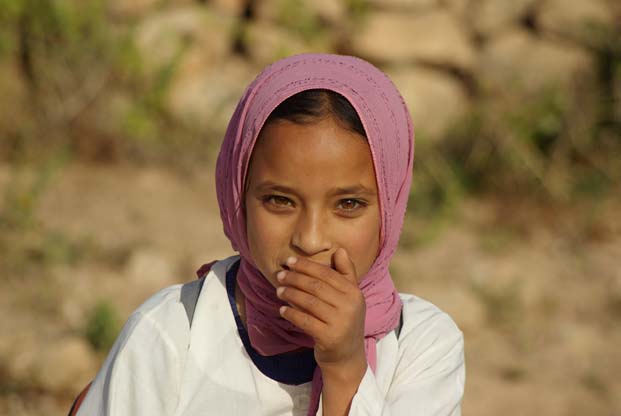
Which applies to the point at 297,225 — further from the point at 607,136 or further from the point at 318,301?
the point at 607,136

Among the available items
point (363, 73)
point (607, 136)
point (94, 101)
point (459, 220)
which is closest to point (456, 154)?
point (459, 220)

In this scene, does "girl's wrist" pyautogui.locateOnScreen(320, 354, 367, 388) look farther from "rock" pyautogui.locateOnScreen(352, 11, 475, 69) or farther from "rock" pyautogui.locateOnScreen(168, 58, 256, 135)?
"rock" pyautogui.locateOnScreen(352, 11, 475, 69)

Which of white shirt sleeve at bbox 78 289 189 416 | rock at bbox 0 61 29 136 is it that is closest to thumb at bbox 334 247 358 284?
white shirt sleeve at bbox 78 289 189 416

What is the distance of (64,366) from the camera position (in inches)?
150

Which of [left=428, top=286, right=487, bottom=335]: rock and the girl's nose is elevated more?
[left=428, top=286, right=487, bottom=335]: rock

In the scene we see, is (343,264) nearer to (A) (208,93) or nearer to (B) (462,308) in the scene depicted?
(B) (462,308)

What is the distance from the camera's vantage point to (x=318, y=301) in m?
1.68

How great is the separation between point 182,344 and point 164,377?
0.26 ft

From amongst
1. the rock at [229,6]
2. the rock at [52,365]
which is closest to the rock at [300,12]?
the rock at [229,6]

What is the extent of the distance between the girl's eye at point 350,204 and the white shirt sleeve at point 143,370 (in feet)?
1.46

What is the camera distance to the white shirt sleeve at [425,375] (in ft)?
6.17

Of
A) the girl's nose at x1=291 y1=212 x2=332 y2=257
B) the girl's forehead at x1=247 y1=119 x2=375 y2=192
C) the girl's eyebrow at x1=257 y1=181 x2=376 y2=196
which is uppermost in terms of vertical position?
the girl's forehead at x1=247 y1=119 x2=375 y2=192

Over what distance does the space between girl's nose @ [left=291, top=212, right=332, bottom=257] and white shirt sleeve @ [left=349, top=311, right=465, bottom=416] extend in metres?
0.30

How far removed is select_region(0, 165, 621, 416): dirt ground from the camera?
4133mm
